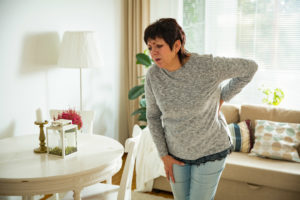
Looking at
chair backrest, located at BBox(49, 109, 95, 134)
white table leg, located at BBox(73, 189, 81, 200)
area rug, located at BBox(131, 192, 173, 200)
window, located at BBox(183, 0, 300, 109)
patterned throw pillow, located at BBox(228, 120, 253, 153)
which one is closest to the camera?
white table leg, located at BBox(73, 189, 81, 200)

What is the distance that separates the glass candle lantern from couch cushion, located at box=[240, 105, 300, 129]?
1.90 metres

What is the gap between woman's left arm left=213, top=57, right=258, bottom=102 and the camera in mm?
1484

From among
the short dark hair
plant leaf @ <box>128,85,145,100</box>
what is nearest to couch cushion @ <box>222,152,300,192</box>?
plant leaf @ <box>128,85,145,100</box>

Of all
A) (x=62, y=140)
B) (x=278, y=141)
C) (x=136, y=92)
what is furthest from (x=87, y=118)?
(x=278, y=141)

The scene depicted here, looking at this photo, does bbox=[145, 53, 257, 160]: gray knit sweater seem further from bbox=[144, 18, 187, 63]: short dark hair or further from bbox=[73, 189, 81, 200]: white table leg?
bbox=[73, 189, 81, 200]: white table leg

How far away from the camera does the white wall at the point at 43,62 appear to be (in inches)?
96.2

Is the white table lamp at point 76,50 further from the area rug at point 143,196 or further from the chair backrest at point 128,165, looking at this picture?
the area rug at point 143,196

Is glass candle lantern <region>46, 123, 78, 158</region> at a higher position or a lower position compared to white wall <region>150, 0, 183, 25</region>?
lower

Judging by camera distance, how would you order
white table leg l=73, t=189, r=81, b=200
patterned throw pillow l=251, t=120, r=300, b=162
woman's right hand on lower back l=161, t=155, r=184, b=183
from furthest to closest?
patterned throw pillow l=251, t=120, r=300, b=162 < white table leg l=73, t=189, r=81, b=200 < woman's right hand on lower back l=161, t=155, r=184, b=183

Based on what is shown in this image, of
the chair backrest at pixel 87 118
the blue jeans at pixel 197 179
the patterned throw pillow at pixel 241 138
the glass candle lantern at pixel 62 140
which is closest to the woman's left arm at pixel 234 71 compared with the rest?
the blue jeans at pixel 197 179

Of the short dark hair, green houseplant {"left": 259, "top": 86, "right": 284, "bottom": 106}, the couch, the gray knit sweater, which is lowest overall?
the couch

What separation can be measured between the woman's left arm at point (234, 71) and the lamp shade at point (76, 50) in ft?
4.97

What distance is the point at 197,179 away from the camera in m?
1.53

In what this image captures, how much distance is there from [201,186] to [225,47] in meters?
2.64
